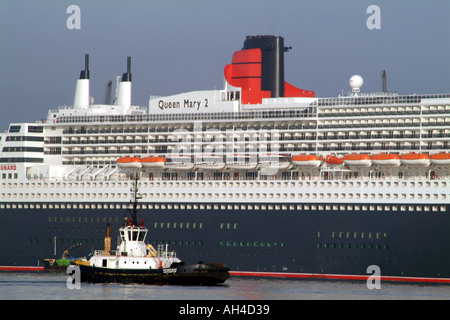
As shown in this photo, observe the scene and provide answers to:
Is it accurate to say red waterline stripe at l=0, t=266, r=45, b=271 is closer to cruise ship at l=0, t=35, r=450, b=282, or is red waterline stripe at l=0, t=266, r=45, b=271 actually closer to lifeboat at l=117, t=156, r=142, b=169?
cruise ship at l=0, t=35, r=450, b=282

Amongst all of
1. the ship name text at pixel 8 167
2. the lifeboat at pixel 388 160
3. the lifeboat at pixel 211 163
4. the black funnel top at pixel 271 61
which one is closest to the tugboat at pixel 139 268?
the lifeboat at pixel 211 163

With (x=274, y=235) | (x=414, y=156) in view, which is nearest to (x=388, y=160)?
(x=414, y=156)

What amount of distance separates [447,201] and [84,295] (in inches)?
939

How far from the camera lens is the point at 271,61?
8325cm

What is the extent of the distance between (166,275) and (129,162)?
1556cm

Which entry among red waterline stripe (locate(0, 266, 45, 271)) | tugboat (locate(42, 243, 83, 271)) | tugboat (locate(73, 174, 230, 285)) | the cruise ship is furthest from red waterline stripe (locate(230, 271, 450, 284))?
red waterline stripe (locate(0, 266, 45, 271))

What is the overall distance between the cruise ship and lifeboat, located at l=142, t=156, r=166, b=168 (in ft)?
0.32

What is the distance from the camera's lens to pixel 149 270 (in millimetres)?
68188

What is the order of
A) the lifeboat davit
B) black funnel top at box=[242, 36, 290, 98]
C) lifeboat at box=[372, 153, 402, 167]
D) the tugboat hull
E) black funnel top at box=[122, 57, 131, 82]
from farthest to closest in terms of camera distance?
black funnel top at box=[122, 57, 131, 82] → black funnel top at box=[242, 36, 290, 98] → lifeboat at box=[372, 153, 402, 167] → the lifeboat davit → the tugboat hull

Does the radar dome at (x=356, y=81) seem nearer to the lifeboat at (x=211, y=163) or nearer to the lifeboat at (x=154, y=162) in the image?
the lifeboat at (x=211, y=163)

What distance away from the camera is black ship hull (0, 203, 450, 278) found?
234 feet

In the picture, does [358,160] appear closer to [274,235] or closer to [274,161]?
[274,161]
